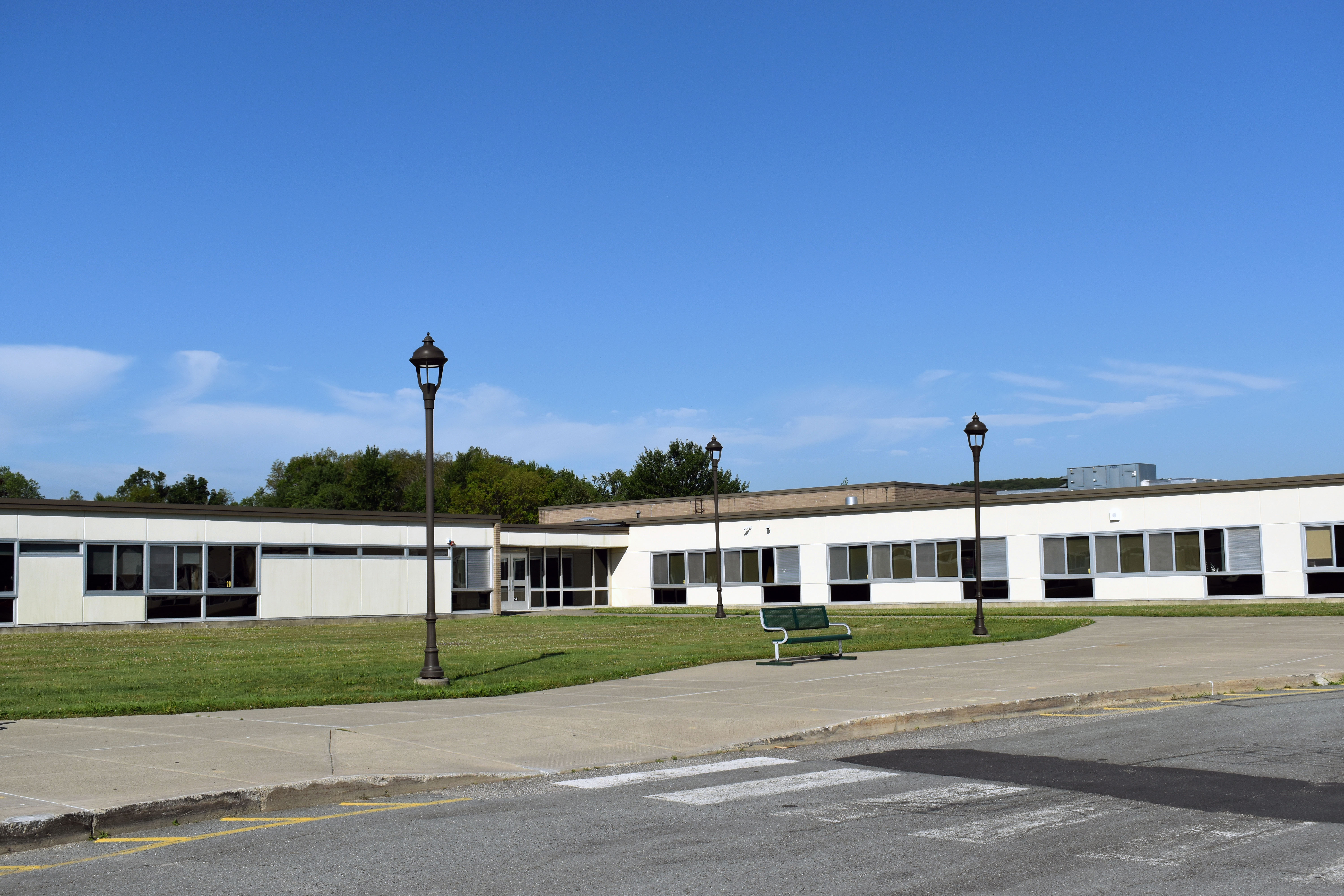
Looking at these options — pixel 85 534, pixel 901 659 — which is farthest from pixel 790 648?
pixel 85 534

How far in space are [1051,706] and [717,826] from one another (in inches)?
284

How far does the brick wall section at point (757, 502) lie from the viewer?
59375mm

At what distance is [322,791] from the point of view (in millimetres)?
8531

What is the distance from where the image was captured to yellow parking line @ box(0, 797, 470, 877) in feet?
22.0

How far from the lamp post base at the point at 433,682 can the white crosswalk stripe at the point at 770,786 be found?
23.9 feet

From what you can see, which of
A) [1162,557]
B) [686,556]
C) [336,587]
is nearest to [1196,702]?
[1162,557]

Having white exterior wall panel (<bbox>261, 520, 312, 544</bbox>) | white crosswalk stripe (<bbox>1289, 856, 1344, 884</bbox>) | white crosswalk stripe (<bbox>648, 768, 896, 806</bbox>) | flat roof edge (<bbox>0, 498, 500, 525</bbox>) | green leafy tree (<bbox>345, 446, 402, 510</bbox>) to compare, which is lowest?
white crosswalk stripe (<bbox>648, 768, 896, 806</bbox>)

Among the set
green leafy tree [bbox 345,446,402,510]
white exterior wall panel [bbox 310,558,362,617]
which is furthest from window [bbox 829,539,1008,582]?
green leafy tree [bbox 345,446,402,510]

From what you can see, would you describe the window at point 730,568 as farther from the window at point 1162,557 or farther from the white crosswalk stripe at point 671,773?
the white crosswalk stripe at point 671,773

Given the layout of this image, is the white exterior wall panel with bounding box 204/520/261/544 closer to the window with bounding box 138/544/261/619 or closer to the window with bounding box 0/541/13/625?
the window with bounding box 138/544/261/619

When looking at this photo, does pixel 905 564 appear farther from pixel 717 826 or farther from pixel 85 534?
pixel 717 826

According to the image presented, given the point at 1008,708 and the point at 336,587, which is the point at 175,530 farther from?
the point at 1008,708

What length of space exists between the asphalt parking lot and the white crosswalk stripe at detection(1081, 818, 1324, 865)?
23 mm

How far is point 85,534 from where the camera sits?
118 feet
